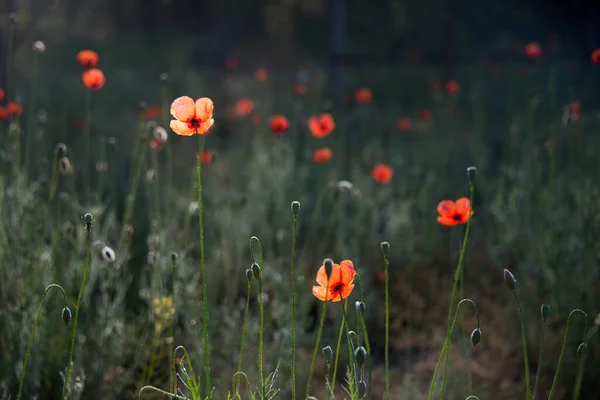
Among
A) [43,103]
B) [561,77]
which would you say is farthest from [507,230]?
[561,77]

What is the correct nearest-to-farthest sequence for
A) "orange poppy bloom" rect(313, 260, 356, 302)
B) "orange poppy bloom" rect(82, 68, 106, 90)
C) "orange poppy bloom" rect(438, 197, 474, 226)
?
1. "orange poppy bloom" rect(313, 260, 356, 302)
2. "orange poppy bloom" rect(438, 197, 474, 226)
3. "orange poppy bloom" rect(82, 68, 106, 90)

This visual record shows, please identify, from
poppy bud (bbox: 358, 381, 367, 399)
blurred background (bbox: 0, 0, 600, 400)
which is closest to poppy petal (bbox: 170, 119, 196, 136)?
blurred background (bbox: 0, 0, 600, 400)

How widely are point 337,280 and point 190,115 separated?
0.48 metres

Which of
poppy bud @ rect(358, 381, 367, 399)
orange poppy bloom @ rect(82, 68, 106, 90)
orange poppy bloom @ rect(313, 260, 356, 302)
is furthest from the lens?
orange poppy bloom @ rect(82, 68, 106, 90)

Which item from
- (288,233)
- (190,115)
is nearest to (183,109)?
(190,115)

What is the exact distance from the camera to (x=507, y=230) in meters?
2.97

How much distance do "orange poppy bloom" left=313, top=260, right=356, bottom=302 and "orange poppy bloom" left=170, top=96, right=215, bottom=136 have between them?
1.35 ft

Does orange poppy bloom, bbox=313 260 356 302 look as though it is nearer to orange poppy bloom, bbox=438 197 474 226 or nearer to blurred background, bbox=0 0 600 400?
blurred background, bbox=0 0 600 400

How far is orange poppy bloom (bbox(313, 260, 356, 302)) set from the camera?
1.48 metres

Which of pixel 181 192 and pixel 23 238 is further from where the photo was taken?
pixel 181 192

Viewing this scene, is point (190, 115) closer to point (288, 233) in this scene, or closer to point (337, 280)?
point (337, 280)

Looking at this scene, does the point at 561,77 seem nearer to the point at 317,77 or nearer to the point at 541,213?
the point at 317,77

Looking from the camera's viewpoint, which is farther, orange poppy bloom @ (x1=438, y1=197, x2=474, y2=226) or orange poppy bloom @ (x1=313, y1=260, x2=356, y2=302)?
orange poppy bloom @ (x1=438, y1=197, x2=474, y2=226)

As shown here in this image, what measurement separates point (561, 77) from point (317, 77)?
2.94m
